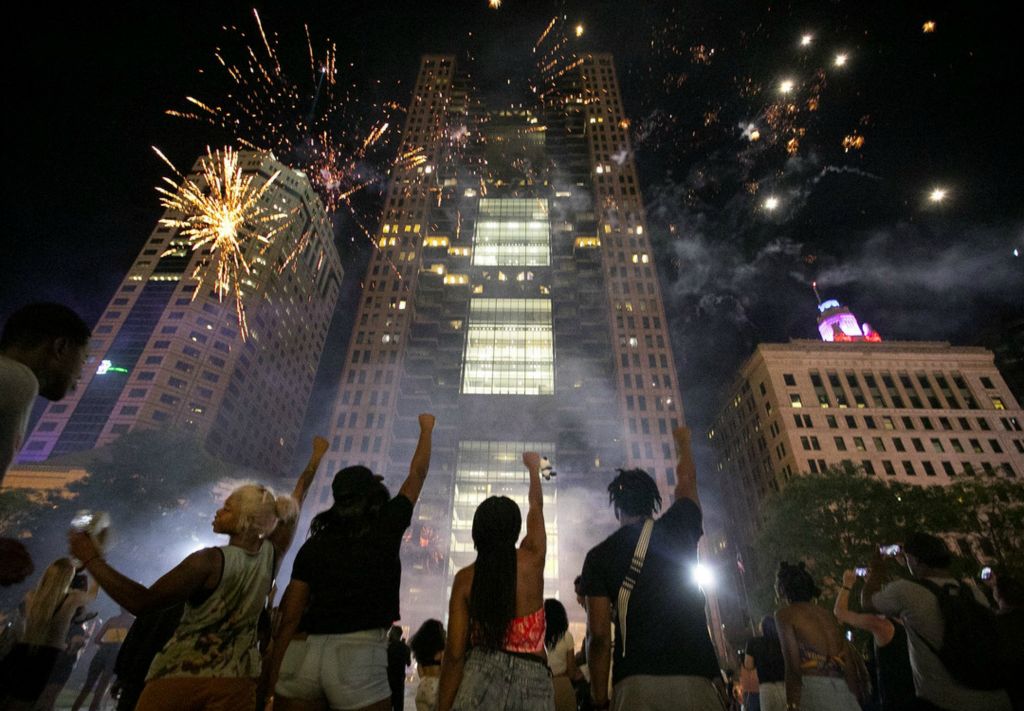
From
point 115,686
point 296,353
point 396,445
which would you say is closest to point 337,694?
point 115,686

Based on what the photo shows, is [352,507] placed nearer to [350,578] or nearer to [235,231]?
[350,578]

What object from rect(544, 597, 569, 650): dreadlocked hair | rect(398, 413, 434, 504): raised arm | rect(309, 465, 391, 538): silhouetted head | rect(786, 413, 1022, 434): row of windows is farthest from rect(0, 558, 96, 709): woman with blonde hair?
rect(786, 413, 1022, 434): row of windows

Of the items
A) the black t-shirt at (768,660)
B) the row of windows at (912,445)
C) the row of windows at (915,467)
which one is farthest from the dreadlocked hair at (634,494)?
→ the row of windows at (912,445)

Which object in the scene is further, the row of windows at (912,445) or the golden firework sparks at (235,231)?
the golden firework sparks at (235,231)

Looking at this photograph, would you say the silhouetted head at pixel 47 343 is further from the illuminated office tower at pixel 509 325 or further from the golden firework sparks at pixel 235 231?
the golden firework sparks at pixel 235 231

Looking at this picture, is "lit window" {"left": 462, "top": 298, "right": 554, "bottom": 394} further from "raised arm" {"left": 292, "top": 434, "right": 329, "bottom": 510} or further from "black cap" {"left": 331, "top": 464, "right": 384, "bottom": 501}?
"black cap" {"left": 331, "top": 464, "right": 384, "bottom": 501}

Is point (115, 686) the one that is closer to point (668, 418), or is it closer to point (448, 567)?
point (448, 567)

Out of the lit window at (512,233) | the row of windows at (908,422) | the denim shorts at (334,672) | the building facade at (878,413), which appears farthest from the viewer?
the lit window at (512,233)

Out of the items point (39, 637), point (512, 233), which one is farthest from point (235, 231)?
point (39, 637)
